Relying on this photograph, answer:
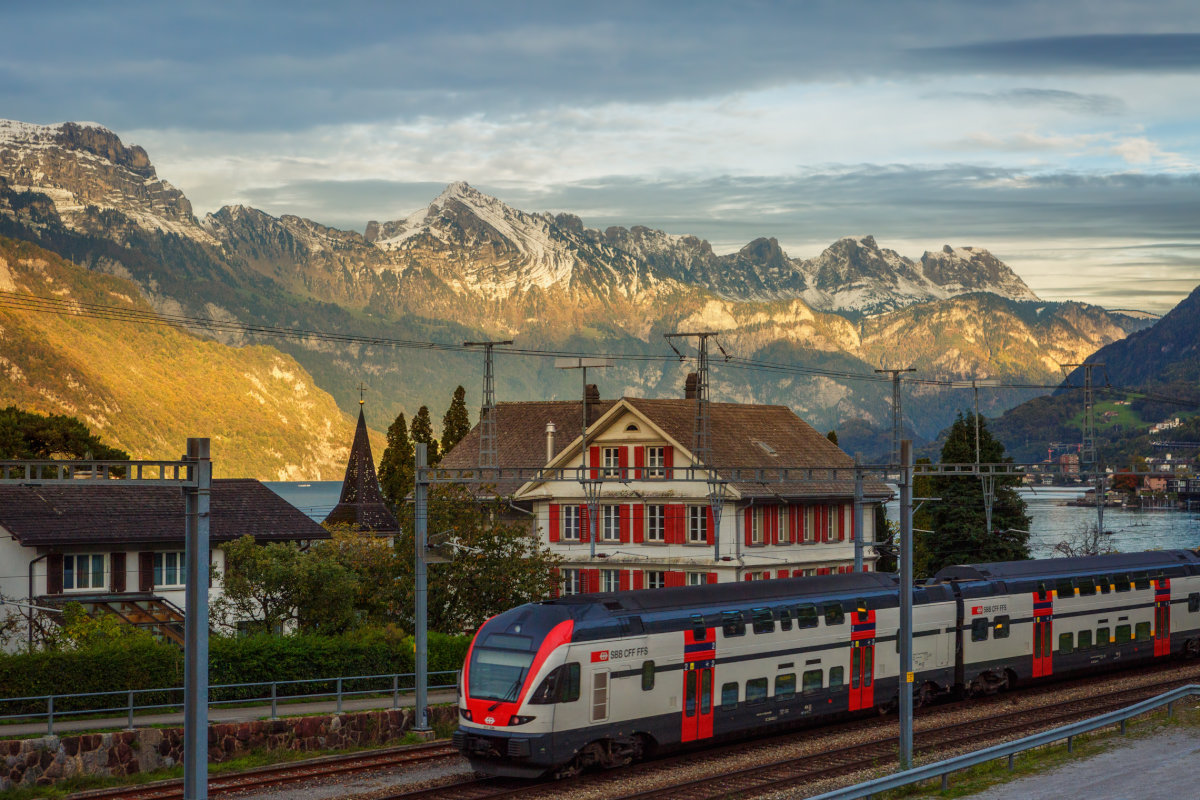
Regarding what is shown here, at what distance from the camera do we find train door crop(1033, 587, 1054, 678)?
145 feet

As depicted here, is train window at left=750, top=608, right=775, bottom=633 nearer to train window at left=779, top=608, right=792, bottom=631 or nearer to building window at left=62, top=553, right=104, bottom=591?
train window at left=779, top=608, right=792, bottom=631

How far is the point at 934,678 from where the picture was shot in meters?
40.8

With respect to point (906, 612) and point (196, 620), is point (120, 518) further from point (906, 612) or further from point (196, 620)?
point (906, 612)

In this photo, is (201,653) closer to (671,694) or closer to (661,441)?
(671,694)

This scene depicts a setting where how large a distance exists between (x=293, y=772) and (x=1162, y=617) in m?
33.8

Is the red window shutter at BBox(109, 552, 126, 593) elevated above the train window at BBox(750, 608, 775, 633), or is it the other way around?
the train window at BBox(750, 608, 775, 633)

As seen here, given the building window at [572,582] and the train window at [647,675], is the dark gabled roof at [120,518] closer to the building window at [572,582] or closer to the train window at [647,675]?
the building window at [572,582]

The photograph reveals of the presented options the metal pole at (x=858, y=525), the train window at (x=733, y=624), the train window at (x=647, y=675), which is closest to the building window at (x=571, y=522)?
the metal pole at (x=858, y=525)

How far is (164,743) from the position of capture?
33.6 meters

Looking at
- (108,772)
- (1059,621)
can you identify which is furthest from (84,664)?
(1059,621)

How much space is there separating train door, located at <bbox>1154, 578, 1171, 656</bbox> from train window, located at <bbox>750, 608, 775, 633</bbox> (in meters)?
21.0

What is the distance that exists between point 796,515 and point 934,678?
30.3m

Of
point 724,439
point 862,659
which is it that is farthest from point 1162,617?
point 724,439

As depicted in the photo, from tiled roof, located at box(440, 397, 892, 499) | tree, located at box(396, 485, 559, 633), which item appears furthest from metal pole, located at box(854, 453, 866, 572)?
tiled roof, located at box(440, 397, 892, 499)
